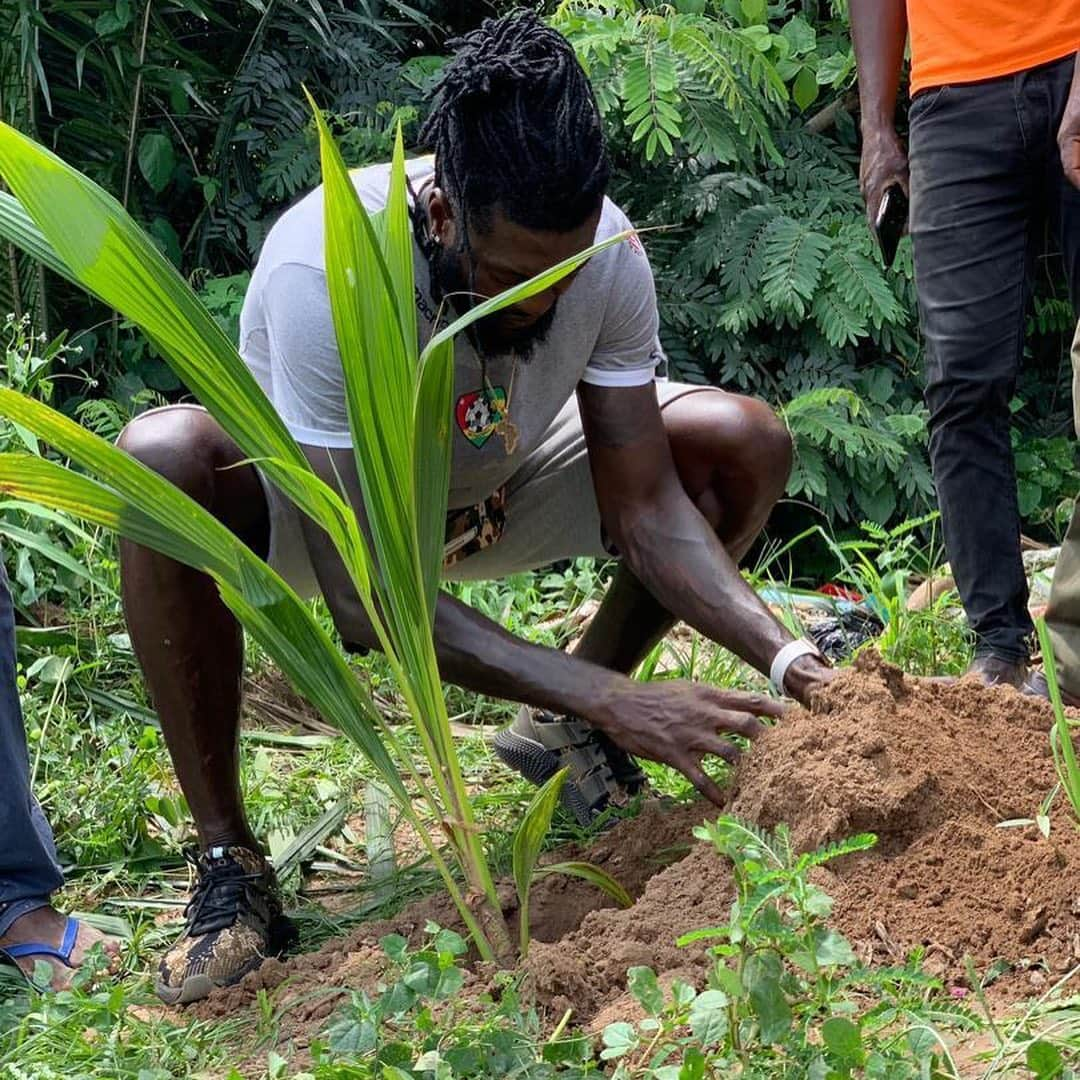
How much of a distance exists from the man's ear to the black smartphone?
1286 mm

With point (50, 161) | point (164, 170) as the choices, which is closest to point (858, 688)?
point (50, 161)

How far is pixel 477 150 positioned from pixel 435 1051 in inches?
47.4

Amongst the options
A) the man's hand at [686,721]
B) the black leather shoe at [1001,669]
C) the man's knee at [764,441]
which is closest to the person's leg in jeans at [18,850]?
the man's hand at [686,721]

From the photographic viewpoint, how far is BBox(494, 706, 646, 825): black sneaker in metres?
2.77

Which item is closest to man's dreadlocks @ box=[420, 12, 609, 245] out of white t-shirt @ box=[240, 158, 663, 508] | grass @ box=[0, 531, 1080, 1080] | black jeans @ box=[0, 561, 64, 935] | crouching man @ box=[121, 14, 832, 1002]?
crouching man @ box=[121, 14, 832, 1002]

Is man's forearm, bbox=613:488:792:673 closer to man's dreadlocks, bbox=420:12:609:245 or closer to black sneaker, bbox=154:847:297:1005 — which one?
man's dreadlocks, bbox=420:12:609:245

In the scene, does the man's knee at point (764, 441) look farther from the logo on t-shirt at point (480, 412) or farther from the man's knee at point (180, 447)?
the man's knee at point (180, 447)

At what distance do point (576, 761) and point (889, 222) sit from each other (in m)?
1.35

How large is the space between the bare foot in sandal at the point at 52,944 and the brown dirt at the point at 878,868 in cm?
33

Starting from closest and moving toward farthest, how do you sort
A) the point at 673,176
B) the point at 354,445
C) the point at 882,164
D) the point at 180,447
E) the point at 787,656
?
1. the point at 354,445
2. the point at 787,656
3. the point at 180,447
4. the point at 882,164
5. the point at 673,176

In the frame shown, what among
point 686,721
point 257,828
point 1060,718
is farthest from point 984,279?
point 257,828

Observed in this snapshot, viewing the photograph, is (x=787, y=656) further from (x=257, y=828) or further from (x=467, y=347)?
(x=257, y=828)

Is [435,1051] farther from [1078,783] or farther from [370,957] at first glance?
[1078,783]

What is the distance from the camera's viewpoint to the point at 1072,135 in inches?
110
